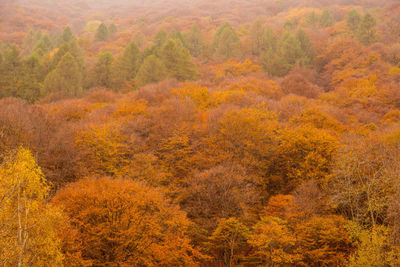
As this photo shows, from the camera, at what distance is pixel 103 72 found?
213 feet

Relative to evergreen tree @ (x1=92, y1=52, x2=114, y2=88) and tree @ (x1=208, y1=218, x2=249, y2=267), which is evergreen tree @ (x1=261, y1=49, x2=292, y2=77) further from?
tree @ (x1=208, y1=218, x2=249, y2=267)

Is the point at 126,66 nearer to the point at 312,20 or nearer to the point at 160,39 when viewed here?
the point at 160,39

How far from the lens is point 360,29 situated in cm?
7338

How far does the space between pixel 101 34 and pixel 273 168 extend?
82.3 meters

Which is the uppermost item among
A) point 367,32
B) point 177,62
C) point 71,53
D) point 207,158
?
point 367,32

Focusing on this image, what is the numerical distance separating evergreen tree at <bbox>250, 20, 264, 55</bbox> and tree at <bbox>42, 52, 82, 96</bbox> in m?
43.2

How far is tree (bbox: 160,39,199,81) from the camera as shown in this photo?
208ft

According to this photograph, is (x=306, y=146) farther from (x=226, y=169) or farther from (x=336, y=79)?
(x=336, y=79)

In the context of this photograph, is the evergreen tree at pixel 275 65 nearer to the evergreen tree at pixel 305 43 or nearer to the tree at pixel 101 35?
the evergreen tree at pixel 305 43

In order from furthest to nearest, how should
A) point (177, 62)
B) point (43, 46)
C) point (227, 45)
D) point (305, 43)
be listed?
point (43, 46)
point (227, 45)
point (305, 43)
point (177, 62)

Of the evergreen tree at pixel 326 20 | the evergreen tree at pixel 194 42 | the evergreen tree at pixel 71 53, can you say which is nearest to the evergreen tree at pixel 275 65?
the evergreen tree at pixel 194 42

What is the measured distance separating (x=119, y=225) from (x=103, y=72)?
1955 inches

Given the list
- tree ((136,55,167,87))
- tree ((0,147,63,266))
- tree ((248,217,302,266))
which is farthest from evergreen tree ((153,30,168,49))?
tree ((0,147,63,266))

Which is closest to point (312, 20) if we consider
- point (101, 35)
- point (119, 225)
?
point (101, 35)
